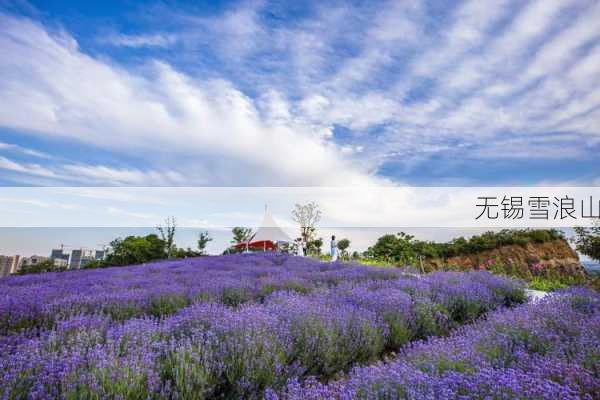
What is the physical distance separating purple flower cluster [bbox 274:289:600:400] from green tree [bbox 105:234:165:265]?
15.7m

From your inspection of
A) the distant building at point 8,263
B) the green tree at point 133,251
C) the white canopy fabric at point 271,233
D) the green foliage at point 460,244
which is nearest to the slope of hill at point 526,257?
the green foliage at point 460,244

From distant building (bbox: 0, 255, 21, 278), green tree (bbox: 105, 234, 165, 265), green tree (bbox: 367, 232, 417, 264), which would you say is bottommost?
distant building (bbox: 0, 255, 21, 278)

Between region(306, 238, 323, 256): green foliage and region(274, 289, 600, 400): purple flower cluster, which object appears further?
region(306, 238, 323, 256): green foliage

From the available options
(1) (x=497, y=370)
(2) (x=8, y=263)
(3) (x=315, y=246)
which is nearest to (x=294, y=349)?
(1) (x=497, y=370)

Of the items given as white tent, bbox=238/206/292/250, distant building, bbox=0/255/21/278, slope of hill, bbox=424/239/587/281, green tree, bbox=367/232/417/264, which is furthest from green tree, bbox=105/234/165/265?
distant building, bbox=0/255/21/278

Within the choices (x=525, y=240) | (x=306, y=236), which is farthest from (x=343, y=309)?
(x=306, y=236)

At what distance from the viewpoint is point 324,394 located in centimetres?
181

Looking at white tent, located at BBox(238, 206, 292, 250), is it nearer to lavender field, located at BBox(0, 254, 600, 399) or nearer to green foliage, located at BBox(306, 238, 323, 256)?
green foliage, located at BBox(306, 238, 323, 256)

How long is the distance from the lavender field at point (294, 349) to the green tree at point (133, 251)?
13220 mm

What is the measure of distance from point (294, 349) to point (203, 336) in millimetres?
655

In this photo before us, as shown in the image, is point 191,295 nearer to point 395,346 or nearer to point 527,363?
point 395,346

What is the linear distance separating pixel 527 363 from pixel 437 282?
310cm

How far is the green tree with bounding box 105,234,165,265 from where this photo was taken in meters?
16.3

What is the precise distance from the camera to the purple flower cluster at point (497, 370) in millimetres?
1533
